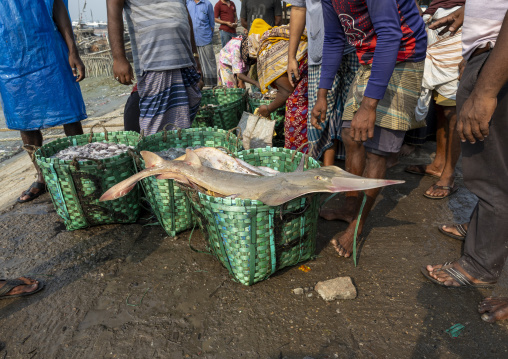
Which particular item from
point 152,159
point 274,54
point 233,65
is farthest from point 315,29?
point 233,65

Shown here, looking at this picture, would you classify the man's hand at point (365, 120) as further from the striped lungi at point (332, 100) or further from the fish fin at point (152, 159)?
the fish fin at point (152, 159)

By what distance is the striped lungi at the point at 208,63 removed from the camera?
7984 millimetres

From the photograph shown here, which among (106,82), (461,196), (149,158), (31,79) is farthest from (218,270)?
(106,82)

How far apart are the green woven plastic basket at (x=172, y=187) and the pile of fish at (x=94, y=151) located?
279 millimetres

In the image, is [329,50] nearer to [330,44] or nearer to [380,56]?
[330,44]

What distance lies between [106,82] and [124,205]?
12736 mm

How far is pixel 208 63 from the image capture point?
8172mm

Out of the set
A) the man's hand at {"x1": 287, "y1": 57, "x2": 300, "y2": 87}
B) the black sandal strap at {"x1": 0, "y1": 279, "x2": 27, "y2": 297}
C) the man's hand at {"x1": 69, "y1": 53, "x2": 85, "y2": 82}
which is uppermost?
the man's hand at {"x1": 69, "y1": 53, "x2": 85, "y2": 82}

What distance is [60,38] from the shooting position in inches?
133

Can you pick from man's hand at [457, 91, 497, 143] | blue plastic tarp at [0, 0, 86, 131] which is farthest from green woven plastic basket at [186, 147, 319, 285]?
blue plastic tarp at [0, 0, 86, 131]

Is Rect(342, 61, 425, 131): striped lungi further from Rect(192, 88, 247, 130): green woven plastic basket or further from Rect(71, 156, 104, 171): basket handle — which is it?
Rect(192, 88, 247, 130): green woven plastic basket

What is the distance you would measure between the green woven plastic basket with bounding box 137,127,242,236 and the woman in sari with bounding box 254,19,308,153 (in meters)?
0.90

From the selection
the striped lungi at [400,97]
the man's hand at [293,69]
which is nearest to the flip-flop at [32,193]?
the man's hand at [293,69]

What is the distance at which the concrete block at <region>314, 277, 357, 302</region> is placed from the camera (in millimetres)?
2020
